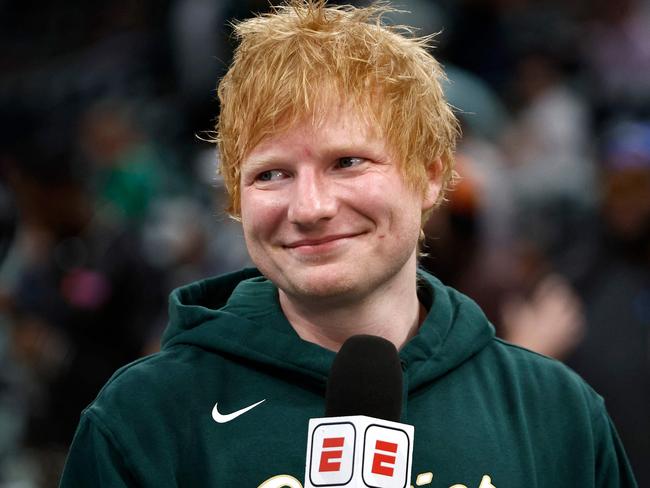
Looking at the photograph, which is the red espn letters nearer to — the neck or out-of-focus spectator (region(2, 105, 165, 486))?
the neck

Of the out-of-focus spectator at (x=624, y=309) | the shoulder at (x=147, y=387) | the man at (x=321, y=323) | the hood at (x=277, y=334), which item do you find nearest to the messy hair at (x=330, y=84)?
the man at (x=321, y=323)

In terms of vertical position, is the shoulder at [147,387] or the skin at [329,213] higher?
the skin at [329,213]

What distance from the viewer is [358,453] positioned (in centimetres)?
204

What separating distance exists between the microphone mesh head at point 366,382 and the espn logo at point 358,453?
47 millimetres

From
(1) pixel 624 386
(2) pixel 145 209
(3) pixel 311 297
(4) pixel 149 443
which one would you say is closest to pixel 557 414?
(3) pixel 311 297

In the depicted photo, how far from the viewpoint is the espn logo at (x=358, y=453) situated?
6.72 feet

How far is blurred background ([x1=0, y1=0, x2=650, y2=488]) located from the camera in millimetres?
4543

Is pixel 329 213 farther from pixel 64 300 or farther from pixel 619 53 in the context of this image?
pixel 619 53

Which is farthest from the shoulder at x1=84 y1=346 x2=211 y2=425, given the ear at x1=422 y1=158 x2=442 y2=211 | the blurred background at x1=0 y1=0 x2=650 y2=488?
the blurred background at x1=0 y1=0 x2=650 y2=488

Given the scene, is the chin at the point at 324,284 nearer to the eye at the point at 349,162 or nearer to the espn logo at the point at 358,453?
the eye at the point at 349,162

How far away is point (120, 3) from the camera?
41.5 ft

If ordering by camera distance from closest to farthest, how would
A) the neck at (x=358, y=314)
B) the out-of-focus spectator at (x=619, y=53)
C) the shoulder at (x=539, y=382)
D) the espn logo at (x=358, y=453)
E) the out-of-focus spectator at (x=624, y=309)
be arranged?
the espn logo at (x=358, y=453) → the neck at (x=358, y=314) → the shoulder at (x=539, y=382) → the out-of-focus spectator at (x=624, y=309) → the out-of-focus spectator at (x=619, y=53)

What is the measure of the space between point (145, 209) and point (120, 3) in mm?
5263

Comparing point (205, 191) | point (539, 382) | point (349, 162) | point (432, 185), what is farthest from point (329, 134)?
point (205, 191)
